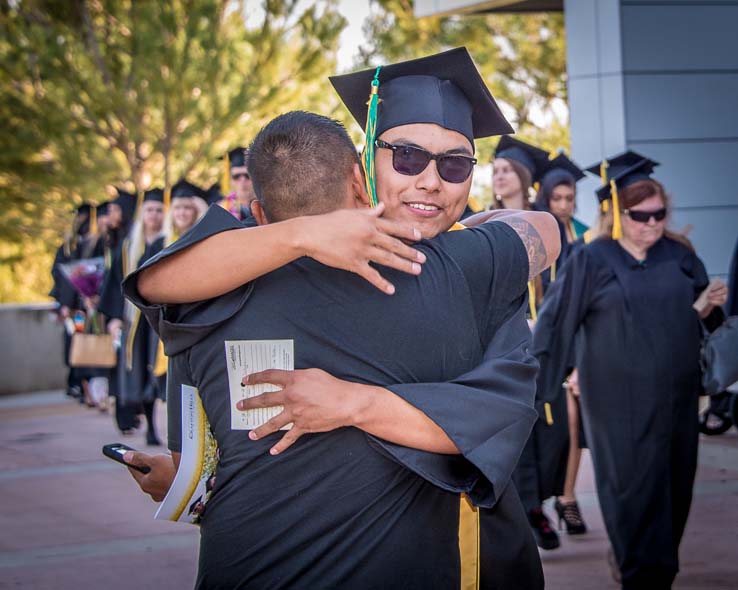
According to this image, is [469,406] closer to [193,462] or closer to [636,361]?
[193,462]

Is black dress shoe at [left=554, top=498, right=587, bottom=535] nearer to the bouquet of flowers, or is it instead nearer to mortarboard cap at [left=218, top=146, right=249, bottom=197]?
mortarboard cap at [left=218, top=146, right=249, bottom=197]

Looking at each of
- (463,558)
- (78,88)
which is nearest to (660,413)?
(463,558)

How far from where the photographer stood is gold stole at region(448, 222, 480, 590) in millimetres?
2352

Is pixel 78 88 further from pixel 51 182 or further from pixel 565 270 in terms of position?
pixel 565 270

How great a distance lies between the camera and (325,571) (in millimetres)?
2160

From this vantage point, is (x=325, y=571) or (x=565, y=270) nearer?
(x=325, y=571)

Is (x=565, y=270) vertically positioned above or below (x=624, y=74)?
below

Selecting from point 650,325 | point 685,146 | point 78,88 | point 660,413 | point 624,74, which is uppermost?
point 78,88

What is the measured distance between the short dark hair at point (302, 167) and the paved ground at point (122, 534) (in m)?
3.53

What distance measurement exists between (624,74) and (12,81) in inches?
485

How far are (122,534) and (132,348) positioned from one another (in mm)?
4155

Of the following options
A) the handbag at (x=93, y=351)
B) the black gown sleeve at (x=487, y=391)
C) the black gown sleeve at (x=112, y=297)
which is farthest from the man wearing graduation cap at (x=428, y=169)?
the black gown sleeve at (x=112, y=297)

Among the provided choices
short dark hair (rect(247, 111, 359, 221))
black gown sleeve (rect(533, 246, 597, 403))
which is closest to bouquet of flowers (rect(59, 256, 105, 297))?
black gown sleeve (rect(533, 246, 597, 403))

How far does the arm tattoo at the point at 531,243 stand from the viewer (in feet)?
8.03
